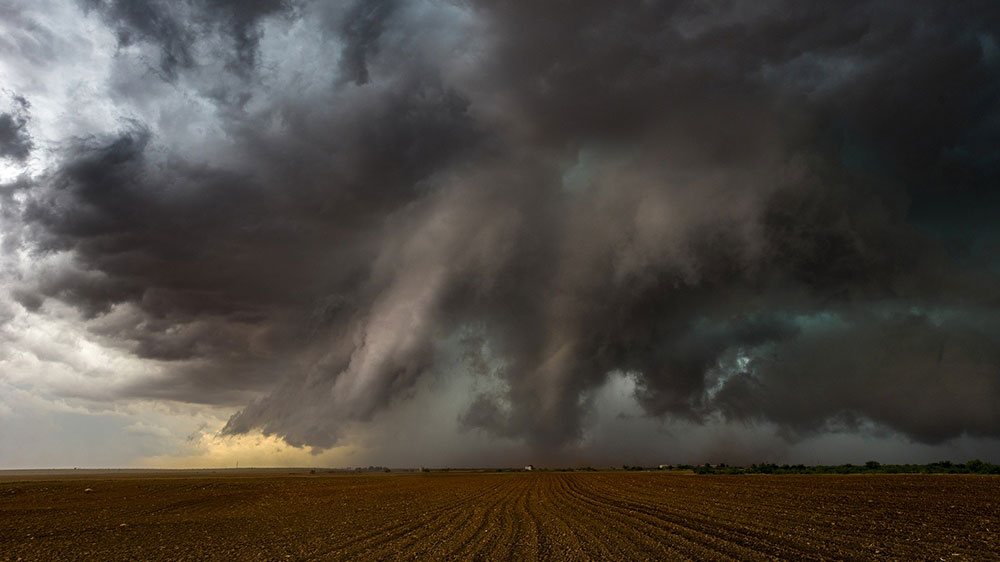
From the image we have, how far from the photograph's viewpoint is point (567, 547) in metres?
21.0

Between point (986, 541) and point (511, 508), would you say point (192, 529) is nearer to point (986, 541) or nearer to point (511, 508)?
point (511, 508)

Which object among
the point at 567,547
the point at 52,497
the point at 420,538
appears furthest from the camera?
the point at 52,497

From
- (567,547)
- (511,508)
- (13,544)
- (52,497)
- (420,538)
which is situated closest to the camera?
(567,547)

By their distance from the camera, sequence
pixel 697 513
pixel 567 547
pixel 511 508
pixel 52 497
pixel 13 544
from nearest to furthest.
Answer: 1. pixel 567 547
2. pixel 13 544
3. pixel 697 513
4. pixel 511 508
5. pixel 52 497

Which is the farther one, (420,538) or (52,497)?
(52,497)

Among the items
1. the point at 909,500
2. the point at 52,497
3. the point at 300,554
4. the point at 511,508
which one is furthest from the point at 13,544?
the point at 909,500

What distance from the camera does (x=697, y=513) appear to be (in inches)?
1230

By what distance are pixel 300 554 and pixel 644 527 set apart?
1572 centimetres

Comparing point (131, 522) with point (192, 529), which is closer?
point (192, 529)

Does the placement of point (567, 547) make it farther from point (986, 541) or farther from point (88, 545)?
point (88, 545)

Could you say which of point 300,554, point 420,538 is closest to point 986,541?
point 420,538

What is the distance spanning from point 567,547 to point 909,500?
32152mm

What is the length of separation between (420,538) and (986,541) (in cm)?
2331

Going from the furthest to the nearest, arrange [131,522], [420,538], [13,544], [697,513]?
[131,522] → [697,513] → [13,544] → [420,538]
